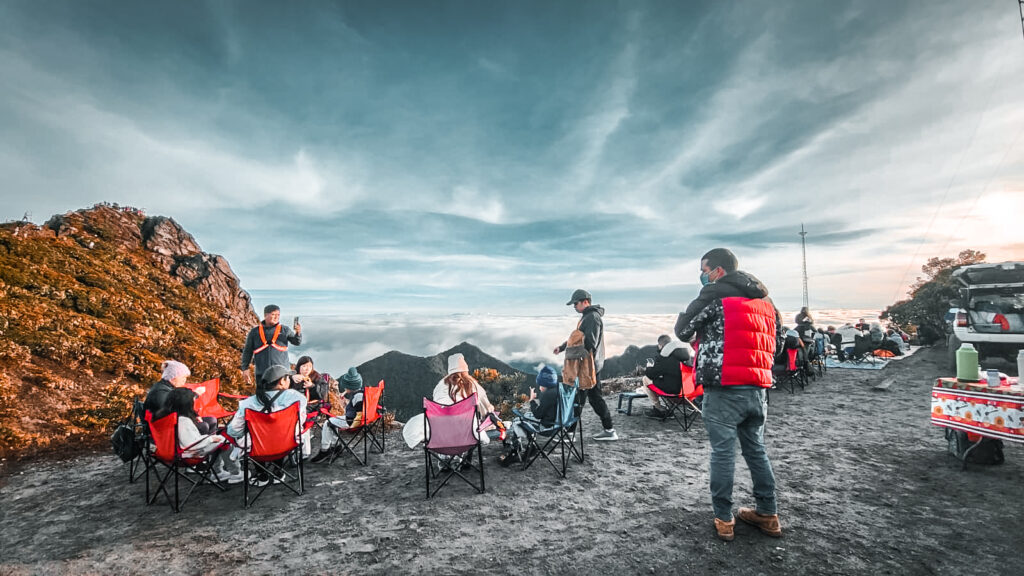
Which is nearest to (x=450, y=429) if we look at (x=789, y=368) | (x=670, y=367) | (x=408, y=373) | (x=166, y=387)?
(x=166, y=387)

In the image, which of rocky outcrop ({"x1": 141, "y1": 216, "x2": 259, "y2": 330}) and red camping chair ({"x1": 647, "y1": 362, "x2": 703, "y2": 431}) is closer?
red camping chair ({"x1": 647, "y1": 362, "x2": 703, "y2": 431})

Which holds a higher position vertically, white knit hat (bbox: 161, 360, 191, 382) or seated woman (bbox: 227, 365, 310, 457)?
white knit hat (bbox: 161, 360, 191, 382)

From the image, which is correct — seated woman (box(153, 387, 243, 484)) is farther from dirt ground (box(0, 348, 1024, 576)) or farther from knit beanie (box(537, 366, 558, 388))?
knit beanie (box(537, 366, 558, 388))

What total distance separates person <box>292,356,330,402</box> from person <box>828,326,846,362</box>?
1906 cm

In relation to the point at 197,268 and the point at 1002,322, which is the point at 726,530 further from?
the point at 197,268

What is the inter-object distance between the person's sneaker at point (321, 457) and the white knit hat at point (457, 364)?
87.6 inches

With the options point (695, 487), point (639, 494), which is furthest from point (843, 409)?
point (639, 494)

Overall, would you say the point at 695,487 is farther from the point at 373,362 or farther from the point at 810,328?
the point at 373,362

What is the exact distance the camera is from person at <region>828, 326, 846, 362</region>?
16438 mm

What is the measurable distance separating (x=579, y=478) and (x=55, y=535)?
203 inches

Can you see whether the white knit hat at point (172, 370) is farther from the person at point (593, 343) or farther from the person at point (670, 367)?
the person at point (670, 367)

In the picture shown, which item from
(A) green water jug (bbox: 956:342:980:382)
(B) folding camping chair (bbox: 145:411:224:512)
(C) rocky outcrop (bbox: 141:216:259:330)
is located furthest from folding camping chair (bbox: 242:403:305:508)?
(C) rocky outcrop (bbox: 141:216:259:330)

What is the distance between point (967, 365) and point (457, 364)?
5.95m

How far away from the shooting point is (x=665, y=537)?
3.39 metres
